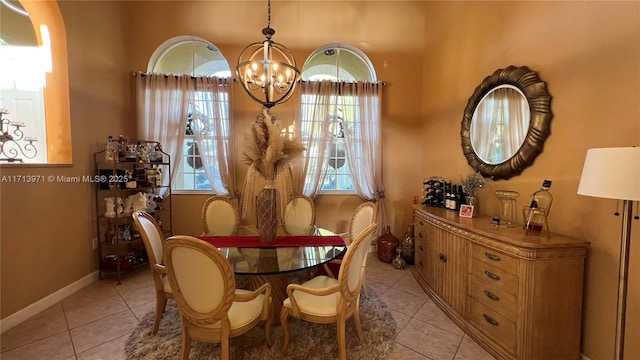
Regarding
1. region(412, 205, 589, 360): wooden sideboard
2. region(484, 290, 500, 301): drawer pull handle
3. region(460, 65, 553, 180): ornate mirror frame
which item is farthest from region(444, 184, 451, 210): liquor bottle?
region(484, 290, 500, 301): drawer pull handle

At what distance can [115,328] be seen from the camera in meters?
2.14

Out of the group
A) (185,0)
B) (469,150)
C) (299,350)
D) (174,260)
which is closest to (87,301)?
(174,260)

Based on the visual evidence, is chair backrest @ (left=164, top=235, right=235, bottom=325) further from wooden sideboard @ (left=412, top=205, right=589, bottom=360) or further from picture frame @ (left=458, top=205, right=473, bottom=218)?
picture frame @ (left=458, top=205, right=473, bottom=218)

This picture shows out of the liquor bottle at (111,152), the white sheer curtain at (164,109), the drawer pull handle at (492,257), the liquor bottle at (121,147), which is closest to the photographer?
the drawer pull handle at (492,257)

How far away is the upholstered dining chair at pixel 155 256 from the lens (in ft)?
6.30

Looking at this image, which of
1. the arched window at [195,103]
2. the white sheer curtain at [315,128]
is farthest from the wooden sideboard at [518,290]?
the arched window at [195,103]

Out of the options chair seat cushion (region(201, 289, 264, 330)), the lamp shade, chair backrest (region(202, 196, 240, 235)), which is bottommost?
chair seat cushion (region(201, 289, 264, 330))

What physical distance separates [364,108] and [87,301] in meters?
4.00

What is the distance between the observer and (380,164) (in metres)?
3.87

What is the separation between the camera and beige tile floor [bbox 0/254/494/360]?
1.88 metres

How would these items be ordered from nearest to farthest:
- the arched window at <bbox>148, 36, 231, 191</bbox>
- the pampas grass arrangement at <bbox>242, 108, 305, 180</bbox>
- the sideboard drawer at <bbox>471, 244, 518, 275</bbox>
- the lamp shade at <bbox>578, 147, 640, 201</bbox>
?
1. the lamp shade at <bbox>578, 147, 640, 201</bbox>
2. the sideboard drawer at <bbox>471, 244, 518, 275</bbox>
3. the pampas grass arrangement at <bbox>242, 108, 305, 180</bbox>
4. the arched window at <bbox>148, 36, 231, 191</bbox>

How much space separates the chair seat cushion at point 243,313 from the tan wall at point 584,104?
2.27 m

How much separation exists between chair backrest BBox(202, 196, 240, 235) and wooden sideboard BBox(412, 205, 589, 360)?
2.36m

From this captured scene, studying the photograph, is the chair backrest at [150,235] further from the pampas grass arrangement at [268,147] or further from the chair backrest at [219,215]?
the pampas grass arrangement at [268,147]
